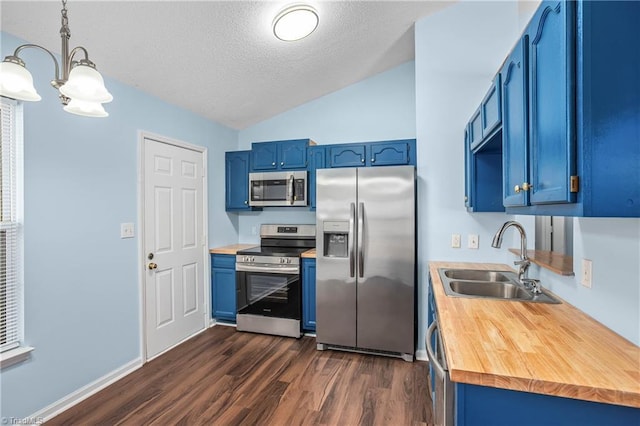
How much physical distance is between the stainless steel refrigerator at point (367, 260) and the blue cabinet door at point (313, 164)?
1.75 ft

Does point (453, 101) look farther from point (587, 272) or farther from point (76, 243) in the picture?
point (76, 243)

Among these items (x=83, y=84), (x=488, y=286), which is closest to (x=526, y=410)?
(x=488, y=286)

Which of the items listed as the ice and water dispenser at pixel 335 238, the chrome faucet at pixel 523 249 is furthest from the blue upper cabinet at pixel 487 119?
the ice and water dispenser at pixel 335 238

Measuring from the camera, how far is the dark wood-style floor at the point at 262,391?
2.00 metres

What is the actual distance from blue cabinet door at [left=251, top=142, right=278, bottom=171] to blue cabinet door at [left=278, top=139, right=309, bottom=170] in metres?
0.07

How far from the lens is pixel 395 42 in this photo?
117 inches

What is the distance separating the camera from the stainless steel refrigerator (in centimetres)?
272

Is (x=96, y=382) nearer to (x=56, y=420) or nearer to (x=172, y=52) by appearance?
(x=56, y=420)

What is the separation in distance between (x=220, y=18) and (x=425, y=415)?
3055 millimetres

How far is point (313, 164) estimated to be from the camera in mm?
3510

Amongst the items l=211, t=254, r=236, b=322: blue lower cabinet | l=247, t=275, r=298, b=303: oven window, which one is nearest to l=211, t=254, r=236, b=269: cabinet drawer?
l=211, t=254, r=236, b=322: blue lower cabinet

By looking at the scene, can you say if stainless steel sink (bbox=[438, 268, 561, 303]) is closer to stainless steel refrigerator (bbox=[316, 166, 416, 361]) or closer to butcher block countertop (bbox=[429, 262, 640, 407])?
butcher block countertop (bbox=[429, 262, 640, 407])

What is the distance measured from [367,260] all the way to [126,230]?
2128 mm

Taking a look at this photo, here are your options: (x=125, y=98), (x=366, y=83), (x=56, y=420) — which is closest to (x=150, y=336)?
(x=56, y=420)
